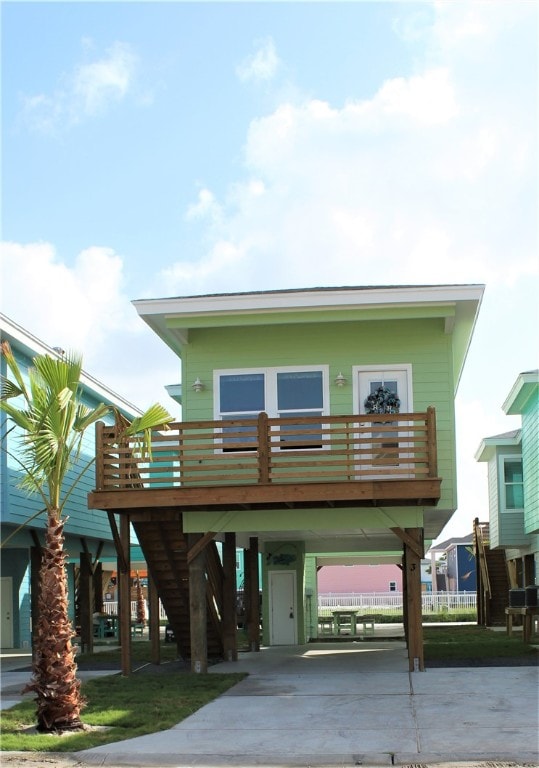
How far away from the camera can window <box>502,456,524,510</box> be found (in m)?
32.9

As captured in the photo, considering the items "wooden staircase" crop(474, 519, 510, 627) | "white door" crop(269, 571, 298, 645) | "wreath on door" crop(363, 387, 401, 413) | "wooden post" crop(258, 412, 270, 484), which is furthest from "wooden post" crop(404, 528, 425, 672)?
"wooden staircase" crop(474, 519, 510, 627)

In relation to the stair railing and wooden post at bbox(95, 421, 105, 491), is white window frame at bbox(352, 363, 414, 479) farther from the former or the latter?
the stair railing

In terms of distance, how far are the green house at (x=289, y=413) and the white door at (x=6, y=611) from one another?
747 centimetres

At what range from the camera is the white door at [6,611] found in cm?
2598

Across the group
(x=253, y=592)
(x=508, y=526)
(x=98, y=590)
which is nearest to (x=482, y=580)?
(x=508, y=526)

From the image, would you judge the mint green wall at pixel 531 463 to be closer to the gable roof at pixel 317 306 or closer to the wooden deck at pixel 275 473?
the gable roof at pixel 317 306

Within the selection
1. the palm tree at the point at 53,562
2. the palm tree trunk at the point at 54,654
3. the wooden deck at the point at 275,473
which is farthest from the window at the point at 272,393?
the palm tree trunk at the point at 54,654

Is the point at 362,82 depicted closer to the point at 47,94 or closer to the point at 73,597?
the point at 47,94

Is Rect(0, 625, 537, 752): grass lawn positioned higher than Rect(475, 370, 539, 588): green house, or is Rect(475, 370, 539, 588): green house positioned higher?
Rect(475, 370, 539, 588): green house

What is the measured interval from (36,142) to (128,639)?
8.38 meters

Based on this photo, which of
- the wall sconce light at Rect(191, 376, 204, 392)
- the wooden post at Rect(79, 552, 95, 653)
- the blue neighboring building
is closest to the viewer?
the wall sconce light at Rect(191, 376, 204, 392)

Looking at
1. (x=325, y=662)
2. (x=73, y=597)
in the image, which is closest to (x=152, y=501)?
(x=325, y=662)

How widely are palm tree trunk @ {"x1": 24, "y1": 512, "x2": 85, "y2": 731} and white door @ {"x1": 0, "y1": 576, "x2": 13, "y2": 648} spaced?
1457cm

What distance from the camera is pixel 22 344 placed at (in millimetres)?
21688
